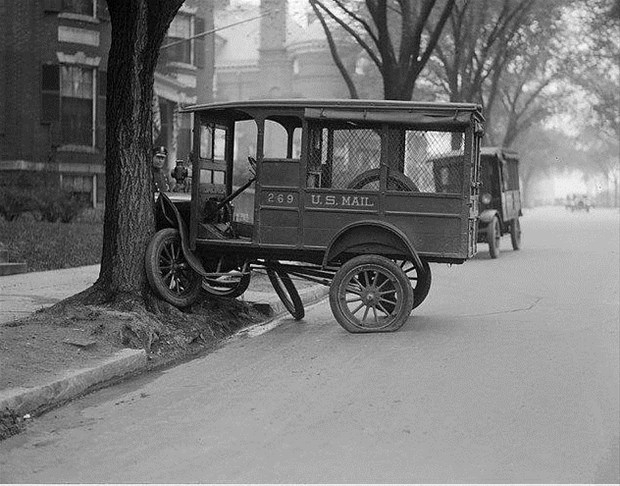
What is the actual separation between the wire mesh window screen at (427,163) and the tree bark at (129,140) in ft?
8.51

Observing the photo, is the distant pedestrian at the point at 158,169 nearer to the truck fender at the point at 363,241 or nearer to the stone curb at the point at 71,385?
the truck fender at the point at 363,241

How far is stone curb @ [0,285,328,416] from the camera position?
6090mm

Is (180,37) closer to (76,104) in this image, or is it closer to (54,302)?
(76,104)

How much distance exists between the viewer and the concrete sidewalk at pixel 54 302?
625cm

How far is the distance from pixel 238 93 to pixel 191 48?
36797 millimetres

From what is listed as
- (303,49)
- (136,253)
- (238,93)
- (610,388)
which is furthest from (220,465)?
(238,93)

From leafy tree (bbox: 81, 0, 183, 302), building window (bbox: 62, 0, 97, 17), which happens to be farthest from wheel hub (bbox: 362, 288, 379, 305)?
building window (bbox: 62, 0, 97, 17)

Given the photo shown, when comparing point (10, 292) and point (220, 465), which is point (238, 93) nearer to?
point (10, 292)

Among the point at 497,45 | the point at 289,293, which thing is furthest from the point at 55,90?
the point at 289,293

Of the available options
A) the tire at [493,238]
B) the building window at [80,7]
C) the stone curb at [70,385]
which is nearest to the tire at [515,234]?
the tire at [493,238]

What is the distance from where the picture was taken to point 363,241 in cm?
960

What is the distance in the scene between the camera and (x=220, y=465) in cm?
482

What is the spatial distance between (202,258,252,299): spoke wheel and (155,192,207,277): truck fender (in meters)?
0.21

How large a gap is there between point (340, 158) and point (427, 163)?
0.92 meters
